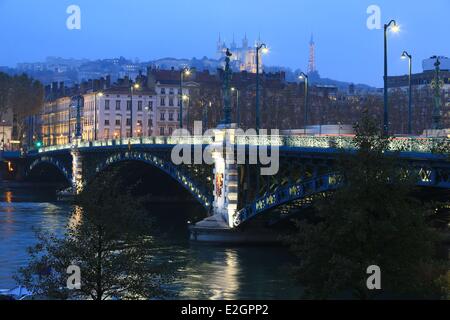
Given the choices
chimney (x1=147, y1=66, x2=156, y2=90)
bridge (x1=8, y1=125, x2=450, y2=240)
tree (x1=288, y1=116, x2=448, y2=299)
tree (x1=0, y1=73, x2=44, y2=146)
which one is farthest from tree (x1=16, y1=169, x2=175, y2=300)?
tree (x1=0, y1=73, x2=44, y2=146)

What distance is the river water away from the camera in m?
39.0

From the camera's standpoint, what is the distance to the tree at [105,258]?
27.6m

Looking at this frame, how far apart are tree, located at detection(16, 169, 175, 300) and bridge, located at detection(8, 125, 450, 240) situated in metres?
6.81

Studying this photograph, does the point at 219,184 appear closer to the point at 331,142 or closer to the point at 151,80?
the point at 331,142

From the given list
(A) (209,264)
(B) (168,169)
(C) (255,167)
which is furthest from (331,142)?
(B) (168,169)

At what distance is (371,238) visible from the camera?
2616 cm

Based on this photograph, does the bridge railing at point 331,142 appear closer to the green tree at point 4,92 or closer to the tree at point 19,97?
the green tree at point 4,92

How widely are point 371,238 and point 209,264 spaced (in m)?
21.2

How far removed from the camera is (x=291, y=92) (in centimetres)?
14625

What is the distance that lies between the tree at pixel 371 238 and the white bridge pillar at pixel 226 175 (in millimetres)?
28169

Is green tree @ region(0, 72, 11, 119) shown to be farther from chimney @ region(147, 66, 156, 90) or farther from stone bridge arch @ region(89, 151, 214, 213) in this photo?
stone bridge arch @ region(89, 151, 214, 213)

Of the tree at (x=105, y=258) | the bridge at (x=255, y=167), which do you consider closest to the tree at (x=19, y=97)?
the bridge at (x=255, y=167)

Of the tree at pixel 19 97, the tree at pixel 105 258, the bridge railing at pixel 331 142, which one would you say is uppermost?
the tree at pixel 19 97
